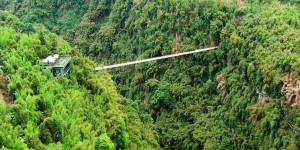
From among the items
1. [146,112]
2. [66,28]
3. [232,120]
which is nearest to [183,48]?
[146,112]

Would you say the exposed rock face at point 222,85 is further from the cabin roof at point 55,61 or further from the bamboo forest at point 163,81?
the cabin roof at point 55,61

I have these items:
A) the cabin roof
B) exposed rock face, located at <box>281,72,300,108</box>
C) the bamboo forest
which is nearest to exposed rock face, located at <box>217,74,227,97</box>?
the bamboo forest

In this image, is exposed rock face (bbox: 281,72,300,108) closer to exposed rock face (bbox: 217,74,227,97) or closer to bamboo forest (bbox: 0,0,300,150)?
bamboo forest (bbox: 0,0,300,150)

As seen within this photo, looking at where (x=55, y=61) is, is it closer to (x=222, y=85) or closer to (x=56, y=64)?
(x=56, y=64)

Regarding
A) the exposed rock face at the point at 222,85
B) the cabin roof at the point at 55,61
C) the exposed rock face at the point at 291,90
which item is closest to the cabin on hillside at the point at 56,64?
the cabin roof at the point at 55,61

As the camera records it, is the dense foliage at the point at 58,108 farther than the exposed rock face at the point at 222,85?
No

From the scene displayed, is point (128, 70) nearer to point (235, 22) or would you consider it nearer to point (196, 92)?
point (196, 92)

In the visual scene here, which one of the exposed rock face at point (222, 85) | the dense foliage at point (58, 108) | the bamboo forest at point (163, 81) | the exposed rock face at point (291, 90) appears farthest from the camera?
the exposed rock face at point (222, 85)
